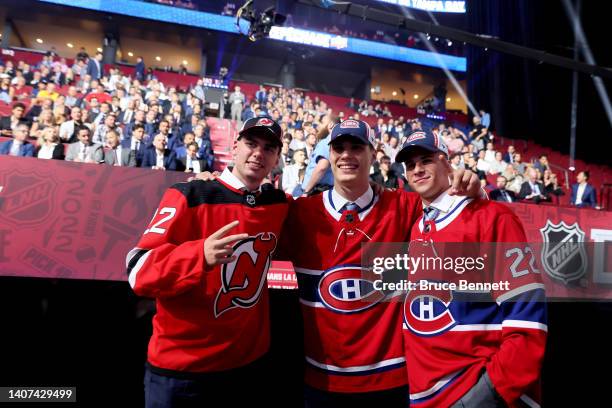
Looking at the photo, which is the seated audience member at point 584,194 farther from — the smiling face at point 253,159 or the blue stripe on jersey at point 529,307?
the smiling face at point 253,159

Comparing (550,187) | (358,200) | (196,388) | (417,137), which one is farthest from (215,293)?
(550,187)

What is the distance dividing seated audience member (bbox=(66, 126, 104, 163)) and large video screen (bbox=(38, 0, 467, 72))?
16.3 meters

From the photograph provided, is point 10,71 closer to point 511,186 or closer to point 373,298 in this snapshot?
point 373,298

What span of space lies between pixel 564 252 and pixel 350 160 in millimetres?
3380

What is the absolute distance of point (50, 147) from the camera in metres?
5.32

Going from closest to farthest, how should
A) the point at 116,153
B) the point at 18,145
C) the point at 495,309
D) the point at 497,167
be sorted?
the point at 495,309
the point at 18,145
the point at 116,153
the point at 497,167

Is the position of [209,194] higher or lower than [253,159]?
lower

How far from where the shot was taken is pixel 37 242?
2.83 metres

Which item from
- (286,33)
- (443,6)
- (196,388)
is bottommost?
(196,388)

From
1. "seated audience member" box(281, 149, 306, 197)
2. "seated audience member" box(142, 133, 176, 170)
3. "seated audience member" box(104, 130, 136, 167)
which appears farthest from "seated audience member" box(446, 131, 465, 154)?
"seated audience member" box(104, 130, 136, 167)

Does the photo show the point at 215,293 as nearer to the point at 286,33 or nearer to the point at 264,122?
the point at 264,122

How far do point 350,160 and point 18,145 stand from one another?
20.3 feet

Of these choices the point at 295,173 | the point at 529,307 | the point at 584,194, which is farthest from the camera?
the point at 584,194

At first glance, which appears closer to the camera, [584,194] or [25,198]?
[25,198]
